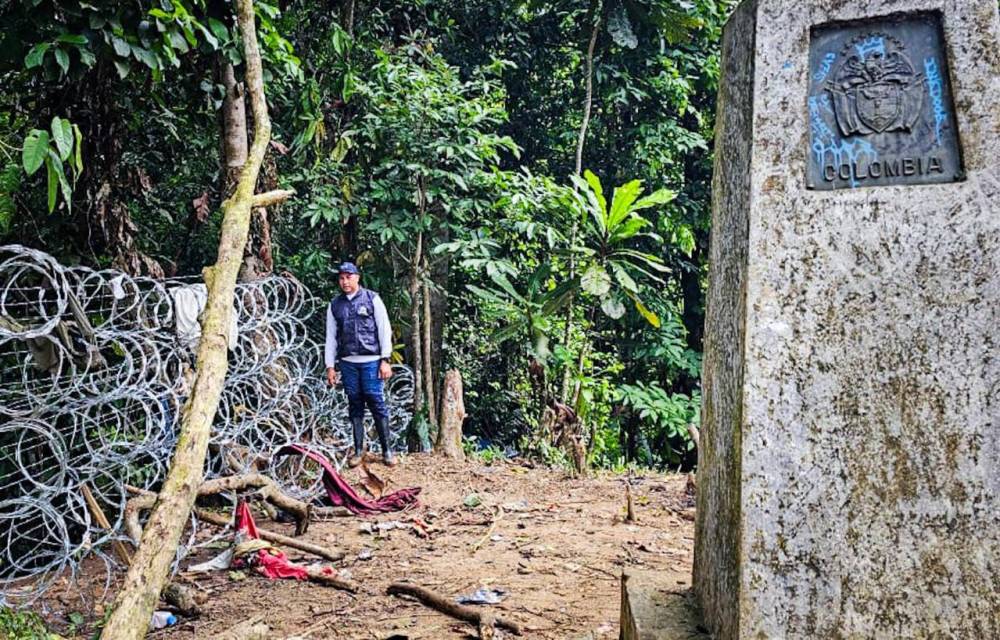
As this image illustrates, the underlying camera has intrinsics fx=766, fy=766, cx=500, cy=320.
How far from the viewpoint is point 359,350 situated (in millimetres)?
6953

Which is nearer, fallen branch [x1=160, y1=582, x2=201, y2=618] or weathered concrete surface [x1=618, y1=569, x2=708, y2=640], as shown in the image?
weathered concrete surface [x1=618, y1=569, x2=708, y2=640]

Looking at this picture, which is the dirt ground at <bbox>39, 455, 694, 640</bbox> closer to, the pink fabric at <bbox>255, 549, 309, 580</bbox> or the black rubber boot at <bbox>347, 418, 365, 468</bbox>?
the pink fabric at <bbox>255, 549, 309, 580</bbox>

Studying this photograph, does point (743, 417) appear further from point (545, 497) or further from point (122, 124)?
point (122, 124)

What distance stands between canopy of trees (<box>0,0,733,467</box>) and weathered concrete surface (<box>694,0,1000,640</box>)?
375 cm

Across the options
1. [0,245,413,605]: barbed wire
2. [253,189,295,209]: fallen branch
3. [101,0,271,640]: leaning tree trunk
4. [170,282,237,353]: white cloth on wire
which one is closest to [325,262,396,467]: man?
[0,245,413,605]: barbed wire

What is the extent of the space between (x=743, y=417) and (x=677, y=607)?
81 cm

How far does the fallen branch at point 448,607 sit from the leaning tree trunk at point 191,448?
1229 mm

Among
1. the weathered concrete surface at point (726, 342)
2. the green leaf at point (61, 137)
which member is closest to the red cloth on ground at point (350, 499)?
the green leaf at point (61, 137)

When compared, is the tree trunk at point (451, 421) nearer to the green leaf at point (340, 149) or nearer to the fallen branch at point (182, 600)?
the green leaf at point (340, 149)

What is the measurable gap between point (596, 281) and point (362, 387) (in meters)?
2.59

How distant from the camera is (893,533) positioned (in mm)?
2006

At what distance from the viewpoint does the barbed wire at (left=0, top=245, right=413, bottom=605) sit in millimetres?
4105

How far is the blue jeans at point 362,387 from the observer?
7.01 m

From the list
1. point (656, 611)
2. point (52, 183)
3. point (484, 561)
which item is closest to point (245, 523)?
point (484, 561)
